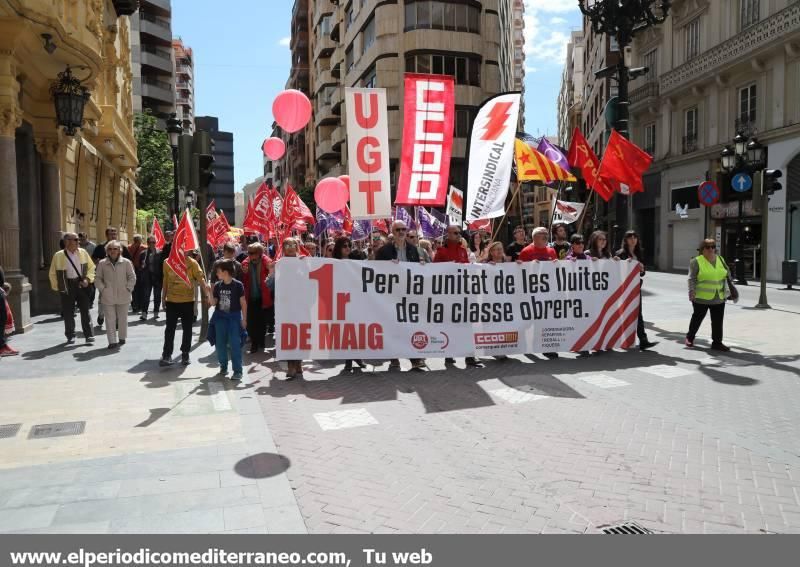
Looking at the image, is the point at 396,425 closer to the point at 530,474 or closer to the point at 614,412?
the point at 530,474

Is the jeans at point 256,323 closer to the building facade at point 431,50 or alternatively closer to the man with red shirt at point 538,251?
the man with red shirt at point 538,251

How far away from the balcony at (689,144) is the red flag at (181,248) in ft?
97.2

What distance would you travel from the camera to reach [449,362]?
336 inches

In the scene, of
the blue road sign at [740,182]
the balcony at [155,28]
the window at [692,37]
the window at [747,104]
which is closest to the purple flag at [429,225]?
the blue road sign at [740,182]

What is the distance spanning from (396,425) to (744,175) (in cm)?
1696

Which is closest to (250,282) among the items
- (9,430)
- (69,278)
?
(69,278)

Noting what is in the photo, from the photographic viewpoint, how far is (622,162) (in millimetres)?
10898

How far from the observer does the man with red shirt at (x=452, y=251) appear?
28.6ft

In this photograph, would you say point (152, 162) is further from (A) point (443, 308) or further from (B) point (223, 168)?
(B) point (223, 168)

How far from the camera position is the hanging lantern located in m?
12.3

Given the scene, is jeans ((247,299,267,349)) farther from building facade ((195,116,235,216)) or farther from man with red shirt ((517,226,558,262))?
building facade ((195,116,235,216))

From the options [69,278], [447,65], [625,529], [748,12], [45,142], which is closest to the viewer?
[625,529]

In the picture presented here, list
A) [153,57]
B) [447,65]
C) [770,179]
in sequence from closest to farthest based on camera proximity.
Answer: [770,179], [447,65], [153,57]

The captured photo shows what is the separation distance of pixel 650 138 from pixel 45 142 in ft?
108
